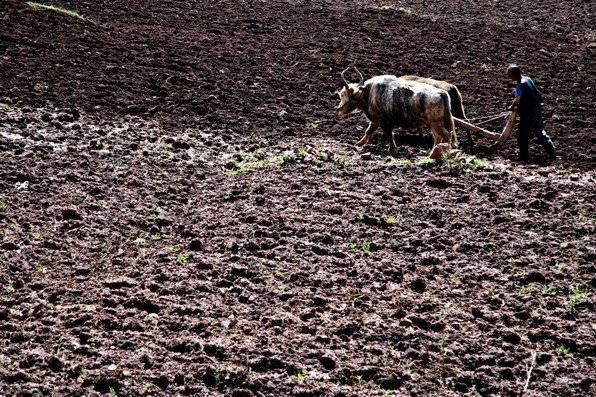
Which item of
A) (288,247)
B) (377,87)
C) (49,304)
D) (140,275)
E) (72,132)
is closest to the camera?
(49,304)

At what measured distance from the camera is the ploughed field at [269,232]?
5.38 metres

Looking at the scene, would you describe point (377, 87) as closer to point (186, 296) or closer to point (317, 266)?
point (317, 266)

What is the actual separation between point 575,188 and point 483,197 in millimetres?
1292

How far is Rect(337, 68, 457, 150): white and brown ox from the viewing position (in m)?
10.4

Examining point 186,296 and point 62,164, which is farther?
point 62,164

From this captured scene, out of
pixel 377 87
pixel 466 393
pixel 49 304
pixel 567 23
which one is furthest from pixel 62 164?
pixel 567 23

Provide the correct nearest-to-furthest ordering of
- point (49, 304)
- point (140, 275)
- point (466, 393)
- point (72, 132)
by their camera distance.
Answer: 1. point (466, 393)
2. point (49, 304)
3. point (140, 275)
4. point (72, 132)

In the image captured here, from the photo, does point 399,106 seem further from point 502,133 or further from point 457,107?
point 502,133

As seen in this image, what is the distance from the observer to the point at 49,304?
6.13 meters

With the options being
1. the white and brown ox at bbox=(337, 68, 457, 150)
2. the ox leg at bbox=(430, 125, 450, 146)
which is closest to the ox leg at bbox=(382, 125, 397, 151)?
the white and brown ox at bbox=(337, 68, 457, 150)

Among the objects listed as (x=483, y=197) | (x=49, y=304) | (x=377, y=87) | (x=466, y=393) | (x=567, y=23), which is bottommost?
(x=49, y=304)

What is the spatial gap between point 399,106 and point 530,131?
206 cm

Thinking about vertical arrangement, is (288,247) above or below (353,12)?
below

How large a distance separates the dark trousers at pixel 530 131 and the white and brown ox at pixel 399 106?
99 cm
